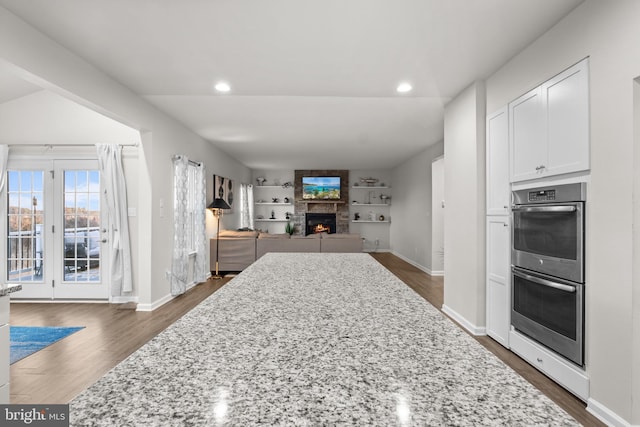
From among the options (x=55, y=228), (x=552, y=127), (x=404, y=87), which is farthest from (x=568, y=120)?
(x=55, y=228)

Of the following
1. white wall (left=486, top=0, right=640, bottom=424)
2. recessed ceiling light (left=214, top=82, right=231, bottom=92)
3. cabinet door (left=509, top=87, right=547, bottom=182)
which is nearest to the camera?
white wall (left=486, top=0, right=640, bottom=424)

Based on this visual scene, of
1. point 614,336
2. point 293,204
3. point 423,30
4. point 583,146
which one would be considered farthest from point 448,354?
point 293,204

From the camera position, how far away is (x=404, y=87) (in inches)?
136

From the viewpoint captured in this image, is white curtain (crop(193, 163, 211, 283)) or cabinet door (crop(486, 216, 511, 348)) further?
white curtain (crop(193, 163, 211, 283))

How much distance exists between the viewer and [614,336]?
1835 mm

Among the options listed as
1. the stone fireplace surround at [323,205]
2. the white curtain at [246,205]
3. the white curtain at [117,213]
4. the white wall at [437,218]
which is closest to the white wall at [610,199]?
the white wall at [437,218]

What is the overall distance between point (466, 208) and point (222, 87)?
9.18 feet

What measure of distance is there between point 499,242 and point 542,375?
1.07m

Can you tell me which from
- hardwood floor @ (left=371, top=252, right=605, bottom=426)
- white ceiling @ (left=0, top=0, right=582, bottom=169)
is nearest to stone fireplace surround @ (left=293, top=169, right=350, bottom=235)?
→ hardwood floor @ (left=371, top=252, right=605, bottom=426)

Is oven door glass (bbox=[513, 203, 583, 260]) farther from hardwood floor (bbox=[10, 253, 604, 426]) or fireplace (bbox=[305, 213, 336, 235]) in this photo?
fireplace (bbox=[305, 213, 336, 235])

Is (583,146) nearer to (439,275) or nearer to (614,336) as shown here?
(614,336)

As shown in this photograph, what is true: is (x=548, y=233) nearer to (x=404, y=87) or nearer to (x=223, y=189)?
(x=404, y=87)

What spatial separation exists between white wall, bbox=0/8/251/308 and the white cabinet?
3625mm

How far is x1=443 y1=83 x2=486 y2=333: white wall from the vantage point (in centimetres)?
322
